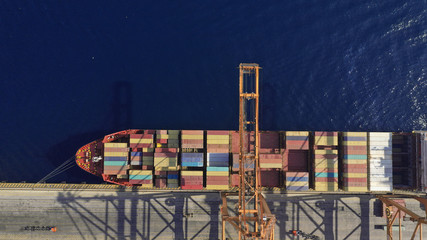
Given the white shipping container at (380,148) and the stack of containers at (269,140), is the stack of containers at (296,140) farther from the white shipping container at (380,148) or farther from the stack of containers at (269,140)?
the white shipping container at (380,148)

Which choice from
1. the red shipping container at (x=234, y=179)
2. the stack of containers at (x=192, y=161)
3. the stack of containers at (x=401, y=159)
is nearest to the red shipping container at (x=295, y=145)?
the red shipping container at (x=234, y=179)

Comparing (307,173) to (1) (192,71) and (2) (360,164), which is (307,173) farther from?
(1) (192,71)

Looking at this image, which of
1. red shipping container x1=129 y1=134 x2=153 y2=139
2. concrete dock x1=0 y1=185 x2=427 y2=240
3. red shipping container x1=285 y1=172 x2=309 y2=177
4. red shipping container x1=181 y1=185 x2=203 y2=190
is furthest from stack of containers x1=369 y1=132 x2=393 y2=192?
red shipping container x1=129 y1=134 x2=153 y2=139

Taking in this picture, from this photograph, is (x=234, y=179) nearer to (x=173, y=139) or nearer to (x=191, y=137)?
(x=191, y=137)

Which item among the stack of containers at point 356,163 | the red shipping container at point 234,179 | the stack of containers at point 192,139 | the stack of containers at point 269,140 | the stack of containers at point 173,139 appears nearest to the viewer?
Answer: the stack of containers at point 356,163

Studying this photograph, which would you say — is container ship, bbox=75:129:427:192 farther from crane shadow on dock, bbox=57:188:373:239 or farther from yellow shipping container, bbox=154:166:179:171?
crane shadow on dock, bbox=57:188:373:239

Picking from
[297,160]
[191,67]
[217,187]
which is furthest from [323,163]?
[191,67]
